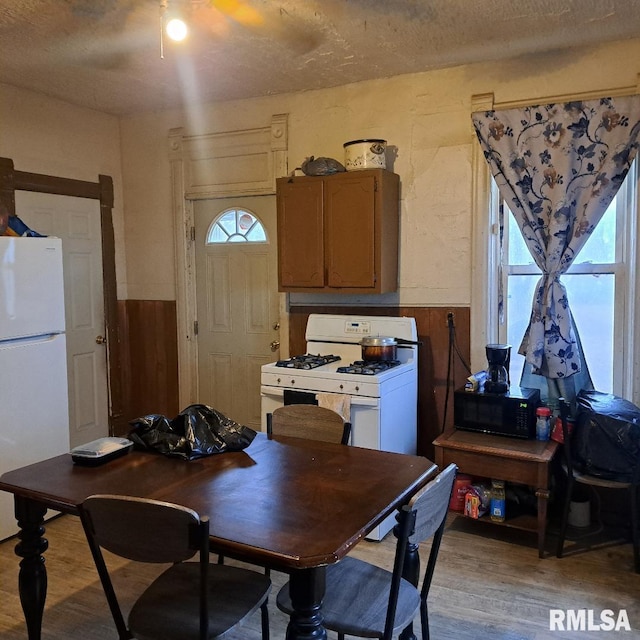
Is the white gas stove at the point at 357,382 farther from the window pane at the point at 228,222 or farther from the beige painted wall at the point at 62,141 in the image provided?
the beige painted wall at the point at 62,141

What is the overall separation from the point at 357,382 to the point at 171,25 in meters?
1.84

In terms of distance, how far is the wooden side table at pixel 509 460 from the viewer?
300cm

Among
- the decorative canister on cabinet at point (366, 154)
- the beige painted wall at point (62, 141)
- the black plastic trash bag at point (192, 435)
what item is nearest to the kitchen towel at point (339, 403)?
the black plastic trash bag at point (192, 435)

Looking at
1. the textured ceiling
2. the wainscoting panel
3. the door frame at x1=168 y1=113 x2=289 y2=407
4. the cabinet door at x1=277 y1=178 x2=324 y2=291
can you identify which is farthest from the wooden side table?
the wainscoting panel

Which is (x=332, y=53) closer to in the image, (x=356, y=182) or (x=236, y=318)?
(x=356, y=182)

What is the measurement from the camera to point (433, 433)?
12.6 feet

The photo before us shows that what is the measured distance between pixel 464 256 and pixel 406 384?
835 mm

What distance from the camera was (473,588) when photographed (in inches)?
109

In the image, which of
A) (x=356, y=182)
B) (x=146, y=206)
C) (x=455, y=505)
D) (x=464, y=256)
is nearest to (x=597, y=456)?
(x=455, y=505)

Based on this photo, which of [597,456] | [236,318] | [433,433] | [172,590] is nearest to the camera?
[172,590]

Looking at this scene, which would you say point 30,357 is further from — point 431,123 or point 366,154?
point 431,123

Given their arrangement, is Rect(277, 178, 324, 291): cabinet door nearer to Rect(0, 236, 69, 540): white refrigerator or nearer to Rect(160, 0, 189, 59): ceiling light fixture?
Rect(160, 0, 189, 59): ceiling light fixture

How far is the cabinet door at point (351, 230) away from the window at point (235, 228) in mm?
765

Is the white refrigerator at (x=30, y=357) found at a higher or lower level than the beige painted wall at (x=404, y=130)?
lower
